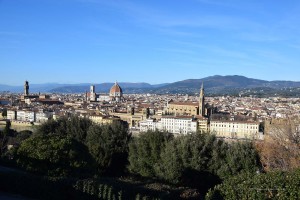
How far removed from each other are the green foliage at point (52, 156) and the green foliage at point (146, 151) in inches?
166

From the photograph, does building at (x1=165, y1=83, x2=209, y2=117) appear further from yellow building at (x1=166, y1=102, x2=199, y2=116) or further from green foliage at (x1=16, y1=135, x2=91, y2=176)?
green foliage at (x1=16, y1=135, x2=91, y2=176)

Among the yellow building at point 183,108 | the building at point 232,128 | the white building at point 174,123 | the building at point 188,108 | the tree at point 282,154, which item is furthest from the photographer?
the yellow building at point 183,108

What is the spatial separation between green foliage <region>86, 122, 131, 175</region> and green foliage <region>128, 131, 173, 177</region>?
958mm

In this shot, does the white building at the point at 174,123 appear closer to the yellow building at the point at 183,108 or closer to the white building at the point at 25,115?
the yellow building at the point at 183,108

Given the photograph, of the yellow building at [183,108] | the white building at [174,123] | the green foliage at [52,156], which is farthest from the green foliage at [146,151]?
the yellow building at [183,108]

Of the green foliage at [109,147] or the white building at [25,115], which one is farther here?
the white building at [25,115]

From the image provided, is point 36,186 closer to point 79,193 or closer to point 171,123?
point 79,193

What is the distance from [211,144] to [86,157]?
501 cm

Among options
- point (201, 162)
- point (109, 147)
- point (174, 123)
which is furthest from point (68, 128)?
point (174, 123)

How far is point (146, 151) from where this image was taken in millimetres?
14883

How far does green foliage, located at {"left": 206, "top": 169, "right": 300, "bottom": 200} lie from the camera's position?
5.95 m

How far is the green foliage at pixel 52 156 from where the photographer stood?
970 cm

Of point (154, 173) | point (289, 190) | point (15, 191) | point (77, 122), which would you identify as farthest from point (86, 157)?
point (77, 122)

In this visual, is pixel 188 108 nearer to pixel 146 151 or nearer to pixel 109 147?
pixel 109 147
